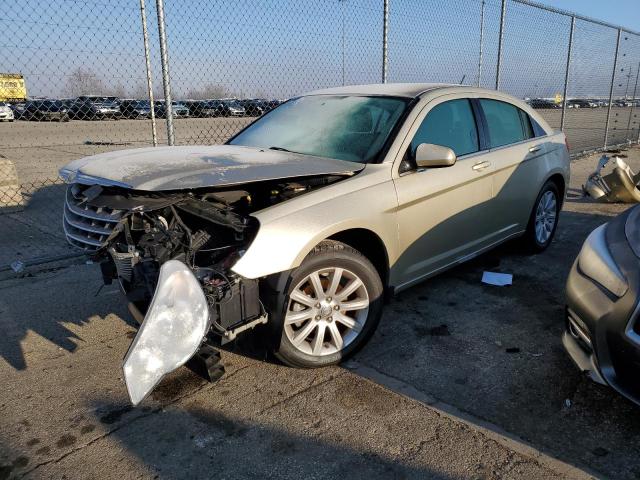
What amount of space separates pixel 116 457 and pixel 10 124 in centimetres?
2719

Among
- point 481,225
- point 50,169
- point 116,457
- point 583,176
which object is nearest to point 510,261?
point 481,225

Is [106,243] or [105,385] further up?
[106,243]

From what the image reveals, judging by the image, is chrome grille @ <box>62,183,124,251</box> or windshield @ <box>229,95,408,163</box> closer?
chrome grille @ <box>62,183,124,251</box>

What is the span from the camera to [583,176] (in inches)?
423

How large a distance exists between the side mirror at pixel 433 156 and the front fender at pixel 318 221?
0.92 feet

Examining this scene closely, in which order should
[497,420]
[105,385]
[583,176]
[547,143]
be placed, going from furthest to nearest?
[583,176] < [547,143] < [105,385] < [497,420]

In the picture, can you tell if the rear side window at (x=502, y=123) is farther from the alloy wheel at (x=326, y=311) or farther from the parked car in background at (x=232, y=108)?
the parked car in background at (x=232, y=108)

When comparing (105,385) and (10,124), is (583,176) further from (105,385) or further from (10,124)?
(10,124)

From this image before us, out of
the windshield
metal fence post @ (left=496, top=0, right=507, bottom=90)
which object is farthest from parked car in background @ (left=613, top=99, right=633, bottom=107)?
→ the windshield

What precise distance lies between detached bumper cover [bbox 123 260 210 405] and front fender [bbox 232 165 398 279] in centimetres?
29

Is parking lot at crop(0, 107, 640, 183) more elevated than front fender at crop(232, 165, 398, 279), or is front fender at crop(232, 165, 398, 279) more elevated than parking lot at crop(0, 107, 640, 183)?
front fender at crop(232, 165, 398, 279)

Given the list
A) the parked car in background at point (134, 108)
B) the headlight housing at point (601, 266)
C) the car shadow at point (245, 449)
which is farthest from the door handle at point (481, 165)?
the parked car in background at point (134, 108)

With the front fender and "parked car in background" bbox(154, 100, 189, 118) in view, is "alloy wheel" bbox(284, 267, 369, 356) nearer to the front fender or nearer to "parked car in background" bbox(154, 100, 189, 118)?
the front fender

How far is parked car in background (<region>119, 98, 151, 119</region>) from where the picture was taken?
7043mm
